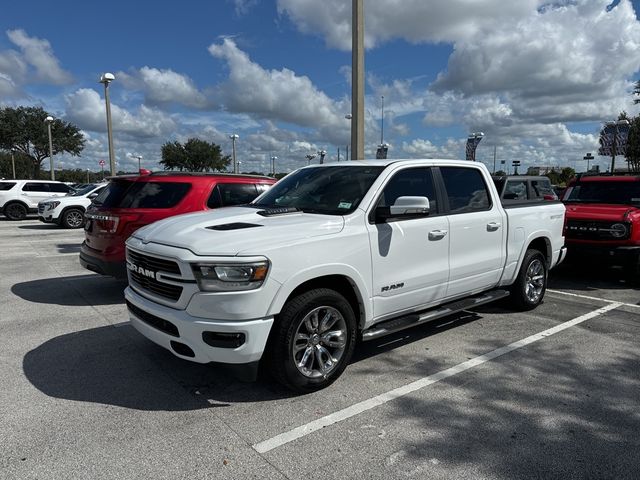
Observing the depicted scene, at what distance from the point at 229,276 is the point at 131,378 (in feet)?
5.04

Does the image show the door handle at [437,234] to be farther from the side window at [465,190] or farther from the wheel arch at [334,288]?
the wheel arch at [334,288]

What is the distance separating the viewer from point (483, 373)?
4.21m

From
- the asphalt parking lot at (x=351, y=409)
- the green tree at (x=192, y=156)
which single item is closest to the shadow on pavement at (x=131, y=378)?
the asphalt parking lot at (x=351, y=409)

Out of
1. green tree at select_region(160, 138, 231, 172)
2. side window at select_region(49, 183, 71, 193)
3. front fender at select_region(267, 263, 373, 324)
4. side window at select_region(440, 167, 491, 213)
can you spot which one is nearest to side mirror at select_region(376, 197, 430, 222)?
A: front fender at select_region(267, 263, 373, 324)

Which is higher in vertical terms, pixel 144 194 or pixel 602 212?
pixel 144 194

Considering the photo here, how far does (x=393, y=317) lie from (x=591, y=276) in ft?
19.8

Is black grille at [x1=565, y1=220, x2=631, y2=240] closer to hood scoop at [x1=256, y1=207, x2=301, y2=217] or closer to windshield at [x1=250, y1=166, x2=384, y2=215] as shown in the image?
windshield at [x1=250, y1=166, x2=384, y2=215]

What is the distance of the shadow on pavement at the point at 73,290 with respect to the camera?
673 cm

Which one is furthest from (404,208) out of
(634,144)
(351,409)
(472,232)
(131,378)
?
(634,144)

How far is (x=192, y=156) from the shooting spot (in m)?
50.5

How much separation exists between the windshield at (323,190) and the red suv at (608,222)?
5.08m

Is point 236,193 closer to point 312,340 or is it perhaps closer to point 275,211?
point 275,211

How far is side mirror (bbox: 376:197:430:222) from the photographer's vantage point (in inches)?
155

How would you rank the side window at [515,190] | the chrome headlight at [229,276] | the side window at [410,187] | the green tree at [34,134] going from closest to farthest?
the chrome headlight at [229,276] < the side window at [410,187] < the side window at [515,190] < the green tree at [34,134]
